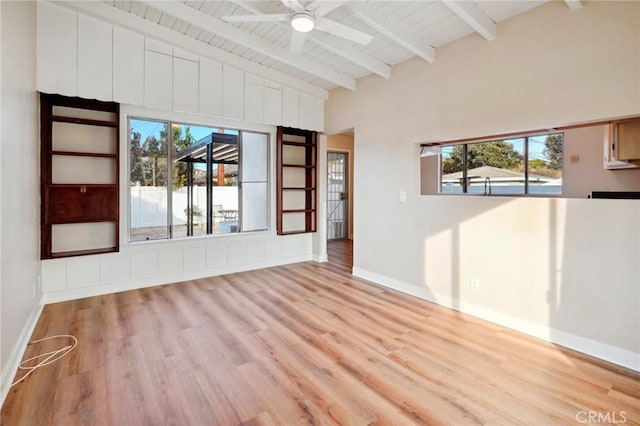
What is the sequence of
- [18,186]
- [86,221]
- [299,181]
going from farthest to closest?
[299,181] < [86,221] < [18,186]

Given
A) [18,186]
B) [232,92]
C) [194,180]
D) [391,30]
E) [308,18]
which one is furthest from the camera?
[194,180]

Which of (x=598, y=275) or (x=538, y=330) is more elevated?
(x=598, y=275)

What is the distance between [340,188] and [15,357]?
6.76 m

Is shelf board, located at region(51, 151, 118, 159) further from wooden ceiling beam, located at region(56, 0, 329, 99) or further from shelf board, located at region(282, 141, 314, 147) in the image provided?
shelf board, located at region(282, 141, 314, 147)

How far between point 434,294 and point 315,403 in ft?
7.35

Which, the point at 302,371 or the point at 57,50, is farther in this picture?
the point at 57,50

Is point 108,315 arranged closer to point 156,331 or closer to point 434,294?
point 156,331

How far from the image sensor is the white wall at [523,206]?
2361mm

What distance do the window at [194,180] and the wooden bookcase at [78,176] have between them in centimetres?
30

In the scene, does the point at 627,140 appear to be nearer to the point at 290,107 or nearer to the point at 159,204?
the point at 290,107

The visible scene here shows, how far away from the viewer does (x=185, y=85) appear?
406cm

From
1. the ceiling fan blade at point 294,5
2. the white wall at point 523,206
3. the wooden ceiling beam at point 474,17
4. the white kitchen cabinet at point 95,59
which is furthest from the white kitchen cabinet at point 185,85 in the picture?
the wooden ceiling beam at point 474,17

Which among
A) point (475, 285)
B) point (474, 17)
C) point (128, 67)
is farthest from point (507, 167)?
point (128, 67)

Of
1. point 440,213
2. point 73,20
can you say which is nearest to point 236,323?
point 440,213
